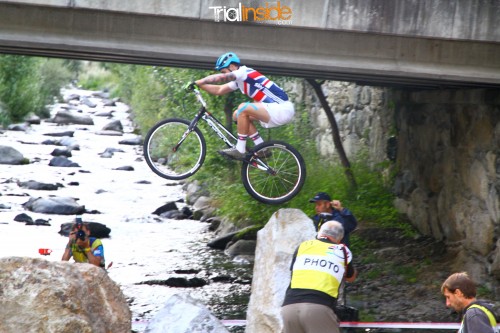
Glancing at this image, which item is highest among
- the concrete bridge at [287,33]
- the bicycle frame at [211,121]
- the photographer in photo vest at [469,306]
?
the concrete bridge at [287,33]

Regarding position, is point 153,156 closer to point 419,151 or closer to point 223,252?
point 419,151

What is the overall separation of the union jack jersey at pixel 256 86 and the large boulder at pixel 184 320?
8.57ft

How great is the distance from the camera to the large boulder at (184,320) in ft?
37.1

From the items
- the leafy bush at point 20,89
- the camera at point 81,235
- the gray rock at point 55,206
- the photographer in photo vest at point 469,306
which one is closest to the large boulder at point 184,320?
the camera at point 81,235

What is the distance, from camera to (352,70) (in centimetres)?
1259

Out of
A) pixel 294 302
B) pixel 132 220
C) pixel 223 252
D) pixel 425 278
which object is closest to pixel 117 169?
pixel 132 220

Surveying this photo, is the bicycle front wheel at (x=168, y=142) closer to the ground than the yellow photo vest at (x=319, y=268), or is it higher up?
higher up

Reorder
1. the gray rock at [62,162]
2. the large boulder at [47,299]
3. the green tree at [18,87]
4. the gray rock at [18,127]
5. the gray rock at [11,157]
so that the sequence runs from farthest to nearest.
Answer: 1. the gray rock at [18,127]
2. the green tree at [18,87]
3. the gray rock at [62,162]
4. the gray rock at [11,157]
5. the large boulder at [47,299]

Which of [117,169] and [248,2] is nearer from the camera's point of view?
[248,2]

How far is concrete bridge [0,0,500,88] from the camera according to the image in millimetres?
11680

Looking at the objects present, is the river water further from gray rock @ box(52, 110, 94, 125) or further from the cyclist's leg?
gray rock @ box(52, 110, 94, 125)

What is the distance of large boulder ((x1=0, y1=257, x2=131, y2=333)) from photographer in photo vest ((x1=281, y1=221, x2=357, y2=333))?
99.6 inches

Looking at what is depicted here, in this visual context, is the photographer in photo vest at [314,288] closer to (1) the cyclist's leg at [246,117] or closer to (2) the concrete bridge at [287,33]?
(1) the cyclist's leg at [246,117]

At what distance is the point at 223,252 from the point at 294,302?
450 inches
